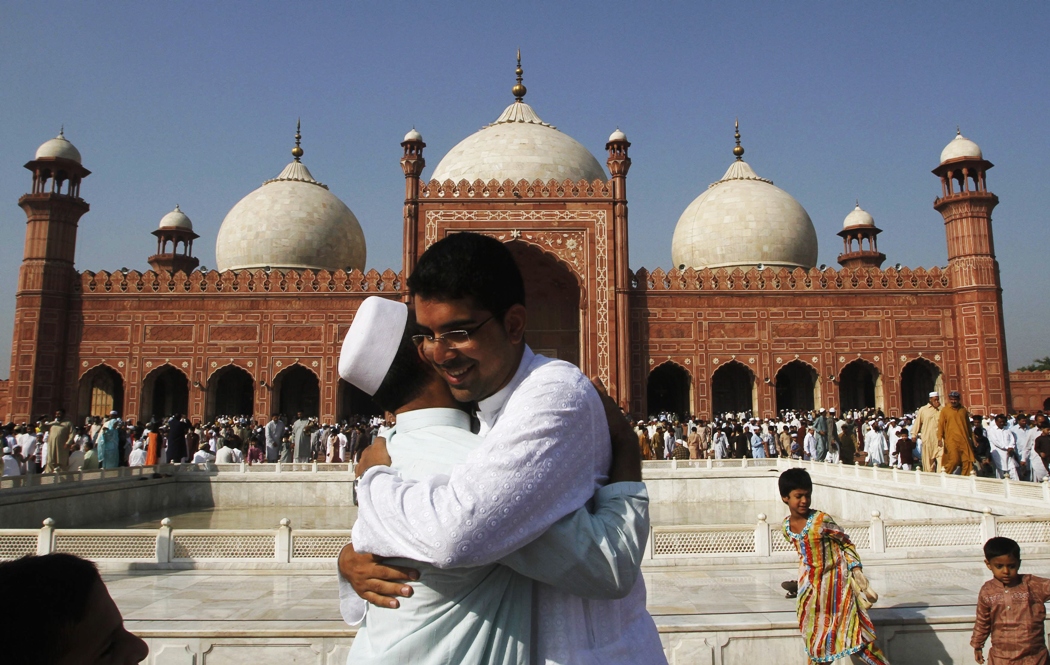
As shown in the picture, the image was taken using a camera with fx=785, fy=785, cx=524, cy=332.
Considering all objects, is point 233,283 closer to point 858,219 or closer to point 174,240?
point 174,240

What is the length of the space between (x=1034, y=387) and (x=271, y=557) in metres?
22.5

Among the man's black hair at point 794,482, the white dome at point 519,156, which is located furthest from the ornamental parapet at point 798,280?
the man's black hair at point 794,482

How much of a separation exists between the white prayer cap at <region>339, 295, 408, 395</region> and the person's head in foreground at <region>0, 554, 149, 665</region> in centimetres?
45

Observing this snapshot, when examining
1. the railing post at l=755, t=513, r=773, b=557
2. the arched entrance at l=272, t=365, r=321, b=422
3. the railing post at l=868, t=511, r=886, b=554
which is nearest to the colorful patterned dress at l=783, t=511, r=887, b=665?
the railing post at l=755, t=513, r=773, b=557

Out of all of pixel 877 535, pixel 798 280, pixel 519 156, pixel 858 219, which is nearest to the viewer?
pixel 877 535

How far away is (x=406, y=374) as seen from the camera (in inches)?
48.6

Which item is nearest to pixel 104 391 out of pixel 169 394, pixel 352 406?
pixel 169 394

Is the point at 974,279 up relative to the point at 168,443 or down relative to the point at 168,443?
up

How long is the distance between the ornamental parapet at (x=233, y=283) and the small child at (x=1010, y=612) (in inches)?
613

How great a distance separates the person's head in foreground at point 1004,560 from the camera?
257 centimetres

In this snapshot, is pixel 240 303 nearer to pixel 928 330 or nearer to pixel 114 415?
pixel 114 415

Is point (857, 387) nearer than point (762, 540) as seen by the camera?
No

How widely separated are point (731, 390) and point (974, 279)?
232 inches

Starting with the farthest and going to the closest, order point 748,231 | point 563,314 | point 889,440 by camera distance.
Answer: point 748,231 → point 563,314 → point 889,440
